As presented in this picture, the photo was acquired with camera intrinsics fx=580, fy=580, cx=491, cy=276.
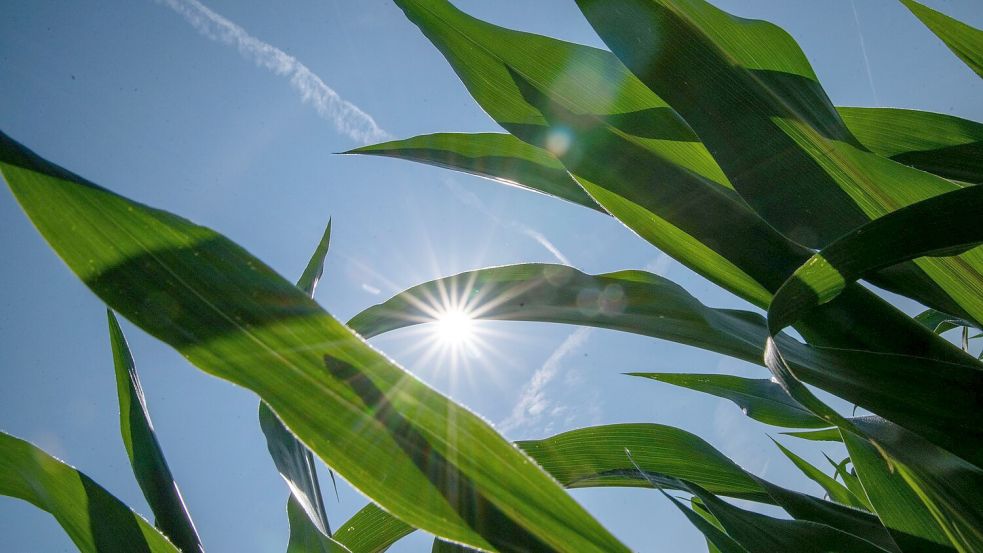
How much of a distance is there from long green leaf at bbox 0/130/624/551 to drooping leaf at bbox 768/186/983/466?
206mm

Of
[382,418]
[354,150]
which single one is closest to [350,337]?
[382,418]

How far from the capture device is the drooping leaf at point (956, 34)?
19.1 inches

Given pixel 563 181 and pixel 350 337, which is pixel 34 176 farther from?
pixel 563 181

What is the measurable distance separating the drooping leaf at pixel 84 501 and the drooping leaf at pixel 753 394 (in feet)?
1.49

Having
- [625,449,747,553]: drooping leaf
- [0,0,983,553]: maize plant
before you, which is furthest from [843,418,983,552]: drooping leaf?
[625,449,747,553]: drooping leaf

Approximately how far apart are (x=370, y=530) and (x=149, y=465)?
0.63ft

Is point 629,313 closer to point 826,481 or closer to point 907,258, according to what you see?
point 907,258

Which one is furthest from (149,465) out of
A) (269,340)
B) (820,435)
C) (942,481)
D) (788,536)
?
(820,435)

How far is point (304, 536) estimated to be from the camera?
0.46 metres

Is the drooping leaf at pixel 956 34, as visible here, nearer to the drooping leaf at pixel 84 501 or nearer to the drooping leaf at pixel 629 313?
the drooping leaf at pixel 629 313

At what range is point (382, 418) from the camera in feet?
0.74

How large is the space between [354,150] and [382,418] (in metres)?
0.42

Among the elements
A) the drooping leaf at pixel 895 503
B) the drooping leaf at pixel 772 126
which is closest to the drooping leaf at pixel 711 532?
the drooping leaf at pixel 895 503

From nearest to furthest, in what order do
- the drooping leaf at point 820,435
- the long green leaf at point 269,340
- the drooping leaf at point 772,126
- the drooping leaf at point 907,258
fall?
the long green leaf at point 269,340 → the drooping leaf at point 907,258 → the drooping leaf at point 772,126 → the drooping leaf at point 820,435
